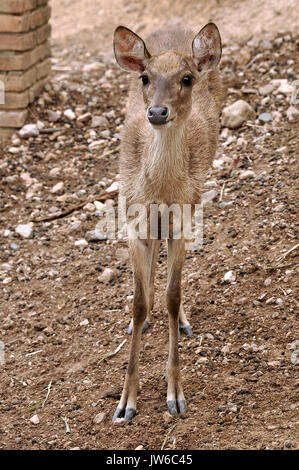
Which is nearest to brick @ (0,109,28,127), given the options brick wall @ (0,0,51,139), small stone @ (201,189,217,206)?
brick wall @ (0,0,51,139)

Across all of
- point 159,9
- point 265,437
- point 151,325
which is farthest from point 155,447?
point 159,9

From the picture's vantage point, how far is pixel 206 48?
4.56 metres

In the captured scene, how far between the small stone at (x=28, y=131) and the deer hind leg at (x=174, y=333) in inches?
158

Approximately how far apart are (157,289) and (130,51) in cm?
210

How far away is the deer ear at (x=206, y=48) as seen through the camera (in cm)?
451

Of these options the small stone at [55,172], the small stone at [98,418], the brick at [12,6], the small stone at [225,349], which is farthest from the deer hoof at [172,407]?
the brick at [12,6]

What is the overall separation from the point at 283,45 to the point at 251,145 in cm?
206

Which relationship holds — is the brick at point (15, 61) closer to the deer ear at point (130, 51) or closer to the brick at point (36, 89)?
the brick at point (36, 89)

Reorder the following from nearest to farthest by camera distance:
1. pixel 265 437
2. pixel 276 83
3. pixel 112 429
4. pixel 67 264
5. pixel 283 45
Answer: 1. pixel 265 437
2. pixel 112 429
3. pixel 67 264
4. pixel 276 83
5. pixel 283 45

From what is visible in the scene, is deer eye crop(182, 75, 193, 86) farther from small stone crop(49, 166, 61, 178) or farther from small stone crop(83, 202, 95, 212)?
small stone crop(49, 166, 61, 178)

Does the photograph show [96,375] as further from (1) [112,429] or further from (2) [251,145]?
(2) [251,145]

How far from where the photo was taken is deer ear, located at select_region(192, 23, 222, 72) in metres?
4.51

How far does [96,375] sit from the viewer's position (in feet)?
16.6

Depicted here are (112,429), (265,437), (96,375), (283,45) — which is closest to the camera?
(265,437)
